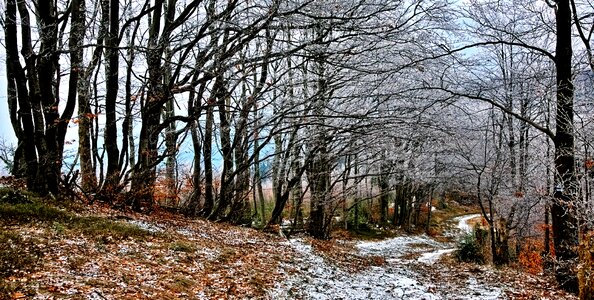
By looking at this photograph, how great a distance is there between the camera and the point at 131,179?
414 inches

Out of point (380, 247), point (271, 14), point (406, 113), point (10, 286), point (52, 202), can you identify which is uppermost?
point (271, 14)

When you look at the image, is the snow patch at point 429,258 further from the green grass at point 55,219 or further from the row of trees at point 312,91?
the green grass at point 55,219

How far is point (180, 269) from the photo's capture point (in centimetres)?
610

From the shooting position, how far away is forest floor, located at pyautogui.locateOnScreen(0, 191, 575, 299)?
15.2 feet

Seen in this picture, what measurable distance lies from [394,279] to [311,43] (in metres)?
5.50

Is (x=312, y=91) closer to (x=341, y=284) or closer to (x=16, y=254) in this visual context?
(x=341, y=284)

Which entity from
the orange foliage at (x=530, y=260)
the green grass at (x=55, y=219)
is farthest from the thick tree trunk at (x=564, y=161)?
the green grass at (x=55, y=219)

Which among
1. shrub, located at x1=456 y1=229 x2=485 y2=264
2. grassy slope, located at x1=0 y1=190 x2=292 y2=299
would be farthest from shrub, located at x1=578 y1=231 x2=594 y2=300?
shrub, located at x1=456 y1=229 x2=485 y2=264

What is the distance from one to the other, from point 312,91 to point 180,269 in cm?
921

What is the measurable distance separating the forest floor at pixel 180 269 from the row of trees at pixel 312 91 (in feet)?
5.29

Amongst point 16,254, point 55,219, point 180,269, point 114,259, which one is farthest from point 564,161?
point 55,219

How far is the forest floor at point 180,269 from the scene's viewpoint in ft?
15.2

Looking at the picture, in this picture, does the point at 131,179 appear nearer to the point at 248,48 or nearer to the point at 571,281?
the point at 248,48

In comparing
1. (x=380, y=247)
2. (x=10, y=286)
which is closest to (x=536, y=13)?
(x=10, y=286)
